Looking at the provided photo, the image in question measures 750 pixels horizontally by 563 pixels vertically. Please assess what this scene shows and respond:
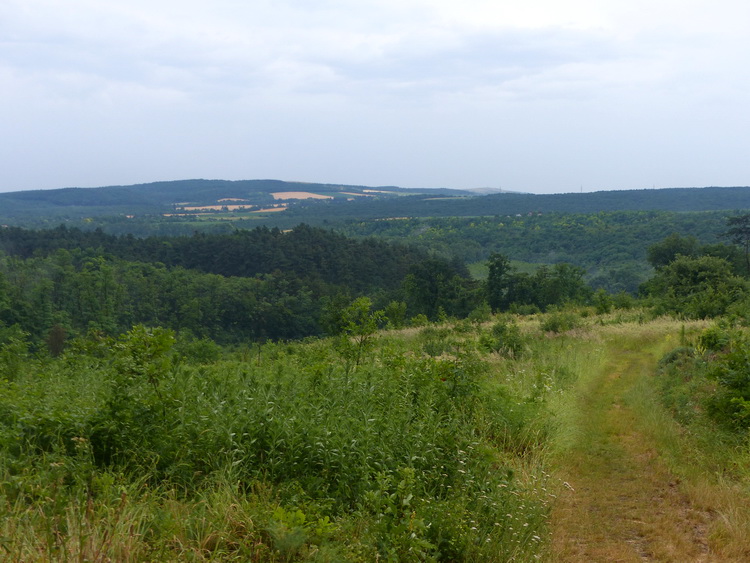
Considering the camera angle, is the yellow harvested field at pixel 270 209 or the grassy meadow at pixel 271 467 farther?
the yellow harvested field at pixel 270 209

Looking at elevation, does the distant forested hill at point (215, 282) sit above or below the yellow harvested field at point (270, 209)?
below

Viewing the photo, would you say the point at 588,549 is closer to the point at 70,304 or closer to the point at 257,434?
the point at 257,434

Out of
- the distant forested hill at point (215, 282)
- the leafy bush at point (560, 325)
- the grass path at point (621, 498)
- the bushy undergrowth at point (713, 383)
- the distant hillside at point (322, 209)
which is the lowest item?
the distant forested hill at point (215, 282)

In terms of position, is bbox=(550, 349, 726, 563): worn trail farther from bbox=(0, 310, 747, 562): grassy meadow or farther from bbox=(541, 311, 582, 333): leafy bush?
bbox=(541, 311, 582, 333): leafy bush

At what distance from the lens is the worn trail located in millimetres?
4039

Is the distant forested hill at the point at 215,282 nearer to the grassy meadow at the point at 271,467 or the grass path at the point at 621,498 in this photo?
the grass path at the point at 621,498

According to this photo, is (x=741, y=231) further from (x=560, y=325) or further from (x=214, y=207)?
(x=214, y=207)

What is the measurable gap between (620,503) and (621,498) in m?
0.13

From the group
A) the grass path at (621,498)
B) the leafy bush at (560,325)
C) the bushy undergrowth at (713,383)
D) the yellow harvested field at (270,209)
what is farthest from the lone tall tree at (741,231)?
the yellow harvested field at (270,209)

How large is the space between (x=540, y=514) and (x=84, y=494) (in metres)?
2.88

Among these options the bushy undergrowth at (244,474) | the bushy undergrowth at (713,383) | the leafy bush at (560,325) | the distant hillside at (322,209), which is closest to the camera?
the bushy undergrowth at (244,474)

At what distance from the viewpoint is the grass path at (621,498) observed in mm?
4047

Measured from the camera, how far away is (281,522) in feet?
10.6

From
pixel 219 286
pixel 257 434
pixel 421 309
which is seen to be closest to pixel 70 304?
pixel 219 286
